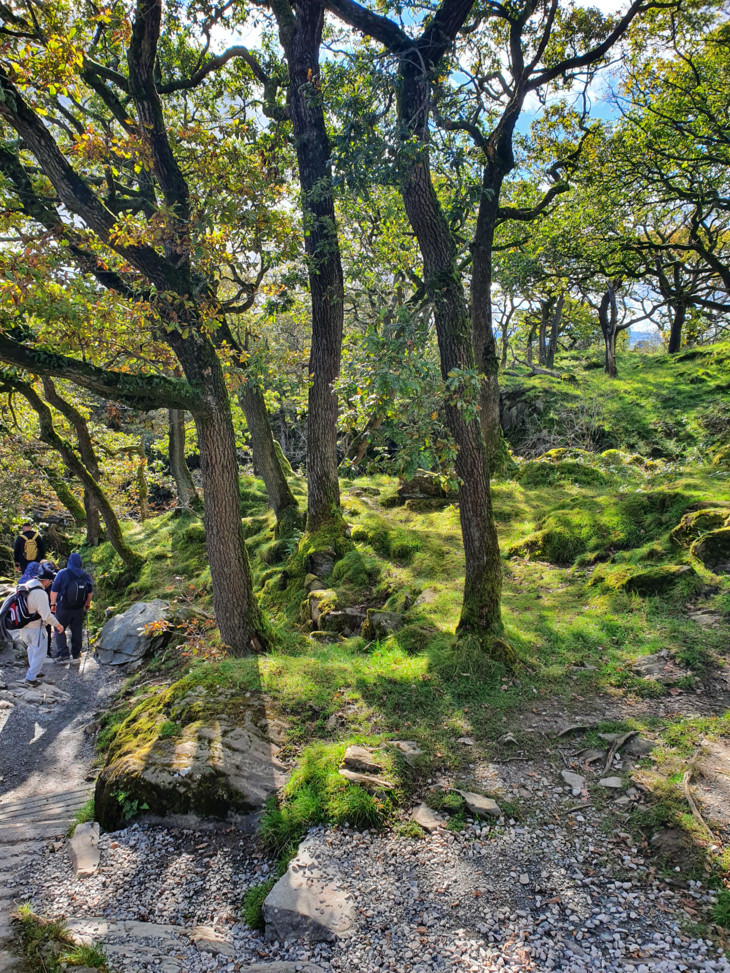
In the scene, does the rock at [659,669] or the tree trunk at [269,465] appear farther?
the tree trunk at [269,465]

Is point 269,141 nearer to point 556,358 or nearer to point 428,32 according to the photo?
point 428,32

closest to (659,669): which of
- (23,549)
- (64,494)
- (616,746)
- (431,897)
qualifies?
(616,746)

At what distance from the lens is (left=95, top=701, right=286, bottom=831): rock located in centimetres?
448

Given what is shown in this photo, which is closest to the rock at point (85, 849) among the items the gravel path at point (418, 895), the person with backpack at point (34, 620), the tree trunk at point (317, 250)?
the gravel path at point (418, 895)

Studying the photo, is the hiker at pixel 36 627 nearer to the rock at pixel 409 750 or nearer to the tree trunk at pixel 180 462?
the rock at pixel 409 750

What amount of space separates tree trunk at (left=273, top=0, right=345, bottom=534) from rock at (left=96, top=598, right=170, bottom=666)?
3829 millimetres

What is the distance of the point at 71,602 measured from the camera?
1053cm

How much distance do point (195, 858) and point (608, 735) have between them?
3.86m

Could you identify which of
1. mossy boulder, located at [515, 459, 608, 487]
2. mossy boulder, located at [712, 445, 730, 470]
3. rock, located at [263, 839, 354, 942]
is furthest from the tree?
mossy boulder, located at [712, 445, 730, 470]


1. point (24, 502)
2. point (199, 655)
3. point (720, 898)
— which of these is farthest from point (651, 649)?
point (24, 502)

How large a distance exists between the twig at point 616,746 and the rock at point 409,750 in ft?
5.46

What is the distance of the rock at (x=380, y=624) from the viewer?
754 cm

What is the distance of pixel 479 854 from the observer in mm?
3746

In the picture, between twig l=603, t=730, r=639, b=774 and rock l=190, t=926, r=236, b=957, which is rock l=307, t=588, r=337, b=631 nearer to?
twig l=603, t=730, r=639, b=774
